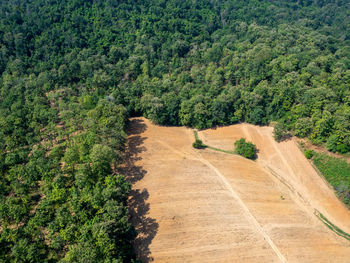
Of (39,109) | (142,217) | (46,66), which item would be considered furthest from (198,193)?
(46,66)

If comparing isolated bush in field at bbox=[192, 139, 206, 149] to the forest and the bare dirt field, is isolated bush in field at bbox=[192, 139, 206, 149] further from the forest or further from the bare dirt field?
the forest

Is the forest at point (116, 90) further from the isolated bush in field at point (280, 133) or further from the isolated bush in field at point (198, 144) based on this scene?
the isolated bush in field at point (198, 144)

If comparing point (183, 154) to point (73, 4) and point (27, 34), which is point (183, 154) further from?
point (73, 4)

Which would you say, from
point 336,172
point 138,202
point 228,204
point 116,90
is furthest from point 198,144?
point 336,172

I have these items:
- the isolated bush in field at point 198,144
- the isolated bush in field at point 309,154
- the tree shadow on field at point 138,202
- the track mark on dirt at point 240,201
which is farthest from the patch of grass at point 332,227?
the tree shadow on field at point 138,202

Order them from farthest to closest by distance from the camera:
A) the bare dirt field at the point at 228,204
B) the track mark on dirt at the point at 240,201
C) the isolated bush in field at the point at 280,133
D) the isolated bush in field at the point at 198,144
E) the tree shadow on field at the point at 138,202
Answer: the isolated bush in field at the point at 280,133 → the isolated bush in field at the point at 198,144 → the track mark on dirt at the point at 240,201 → the tree shadow on field at the point at 138,202 → the bare dirt field at the point at 228,204

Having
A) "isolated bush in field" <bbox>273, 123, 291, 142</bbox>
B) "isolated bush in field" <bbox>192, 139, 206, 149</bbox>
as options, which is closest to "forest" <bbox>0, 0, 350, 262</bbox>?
"isolated bush in field" <bbox>273, 123, 291, 142</bbox>
